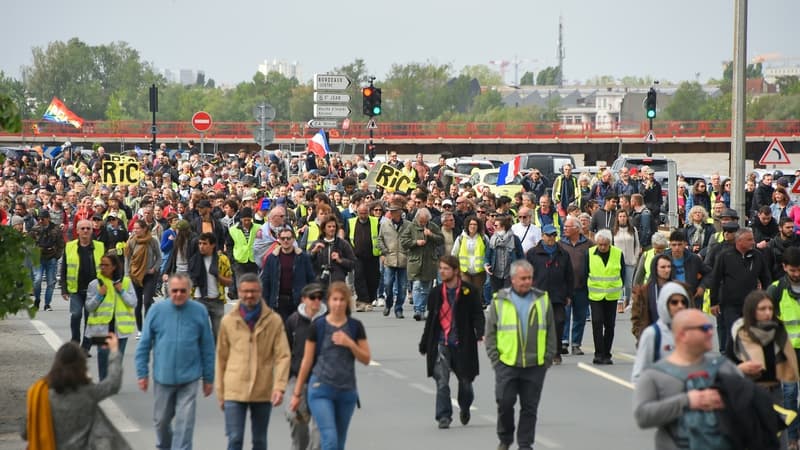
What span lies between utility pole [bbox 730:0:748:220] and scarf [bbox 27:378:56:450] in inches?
640

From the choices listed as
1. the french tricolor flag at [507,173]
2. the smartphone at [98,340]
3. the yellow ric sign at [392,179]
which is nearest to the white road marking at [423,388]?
the smartphone at [98,340]

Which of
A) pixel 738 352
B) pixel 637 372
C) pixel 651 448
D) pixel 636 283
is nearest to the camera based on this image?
pixel 637 372

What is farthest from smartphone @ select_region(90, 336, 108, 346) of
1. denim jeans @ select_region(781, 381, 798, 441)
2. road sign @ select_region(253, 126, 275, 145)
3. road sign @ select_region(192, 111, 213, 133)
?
road sign @ select_region(192, 111, 213, 133)

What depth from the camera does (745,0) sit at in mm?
23672

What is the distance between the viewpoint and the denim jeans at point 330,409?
1012cm

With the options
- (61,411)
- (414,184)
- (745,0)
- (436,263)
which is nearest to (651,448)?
(61,411)

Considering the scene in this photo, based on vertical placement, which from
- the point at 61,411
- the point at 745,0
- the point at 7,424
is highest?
the point at 745,0

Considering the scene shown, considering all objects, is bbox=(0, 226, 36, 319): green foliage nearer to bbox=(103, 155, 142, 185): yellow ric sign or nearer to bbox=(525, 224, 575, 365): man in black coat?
bbox=(525, 224, 575, 365): man in black coat

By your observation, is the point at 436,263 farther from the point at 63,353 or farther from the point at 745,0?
the point at 63,353

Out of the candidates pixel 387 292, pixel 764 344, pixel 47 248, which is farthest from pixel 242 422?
pixel 47 248

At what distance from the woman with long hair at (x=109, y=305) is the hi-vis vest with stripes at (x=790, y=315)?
611 cm

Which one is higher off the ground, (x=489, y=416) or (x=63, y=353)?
(x=63, y=353)

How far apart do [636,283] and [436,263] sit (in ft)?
19.7

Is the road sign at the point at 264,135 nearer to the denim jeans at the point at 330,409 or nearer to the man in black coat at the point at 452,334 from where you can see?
the man in black coat at the point at 452,334
